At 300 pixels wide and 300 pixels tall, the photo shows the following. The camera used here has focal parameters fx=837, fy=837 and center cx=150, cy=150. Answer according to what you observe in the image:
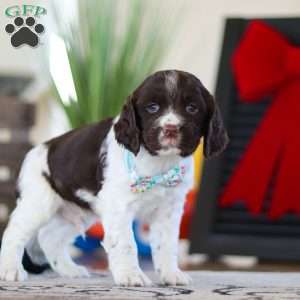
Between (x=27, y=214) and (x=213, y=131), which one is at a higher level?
(x=213, y=131)

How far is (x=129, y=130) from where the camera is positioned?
190cm

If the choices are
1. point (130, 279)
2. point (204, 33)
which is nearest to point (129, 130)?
point (130, 279)

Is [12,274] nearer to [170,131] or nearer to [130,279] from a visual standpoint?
[130,279]

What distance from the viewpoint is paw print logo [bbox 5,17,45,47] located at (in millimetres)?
2012

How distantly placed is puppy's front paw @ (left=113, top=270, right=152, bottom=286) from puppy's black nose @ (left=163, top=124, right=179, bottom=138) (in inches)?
13.2

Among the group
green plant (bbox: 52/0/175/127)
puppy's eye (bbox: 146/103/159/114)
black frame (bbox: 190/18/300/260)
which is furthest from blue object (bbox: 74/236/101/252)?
puppy's eye (bbox: 146/103/159/114)

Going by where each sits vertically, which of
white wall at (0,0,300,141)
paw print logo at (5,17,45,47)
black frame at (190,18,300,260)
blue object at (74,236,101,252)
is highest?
white wall at (0,0,300,141)

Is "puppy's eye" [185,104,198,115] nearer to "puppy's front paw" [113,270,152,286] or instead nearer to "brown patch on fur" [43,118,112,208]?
"brown patch on fur" [43,118,112,208]

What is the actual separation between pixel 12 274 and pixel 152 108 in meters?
0.54

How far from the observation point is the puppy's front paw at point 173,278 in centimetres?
199

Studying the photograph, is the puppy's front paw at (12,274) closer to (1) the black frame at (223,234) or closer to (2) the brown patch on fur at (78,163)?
(2) the brown patch on fur at (78,163)

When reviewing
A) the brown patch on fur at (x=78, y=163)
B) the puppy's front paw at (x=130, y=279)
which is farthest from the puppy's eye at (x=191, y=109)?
the puppy's front paw at (x=130, y=279)

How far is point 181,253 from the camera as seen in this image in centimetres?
395

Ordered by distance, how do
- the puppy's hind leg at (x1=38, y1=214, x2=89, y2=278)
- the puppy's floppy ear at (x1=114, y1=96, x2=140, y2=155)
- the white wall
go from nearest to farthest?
the puppy's floppy ear at (x1=114, y1=96, x2=140, y2=155) < the puppy's hind leg at (x1=38, y1=214, x2=89, y2=278) < the white wall
